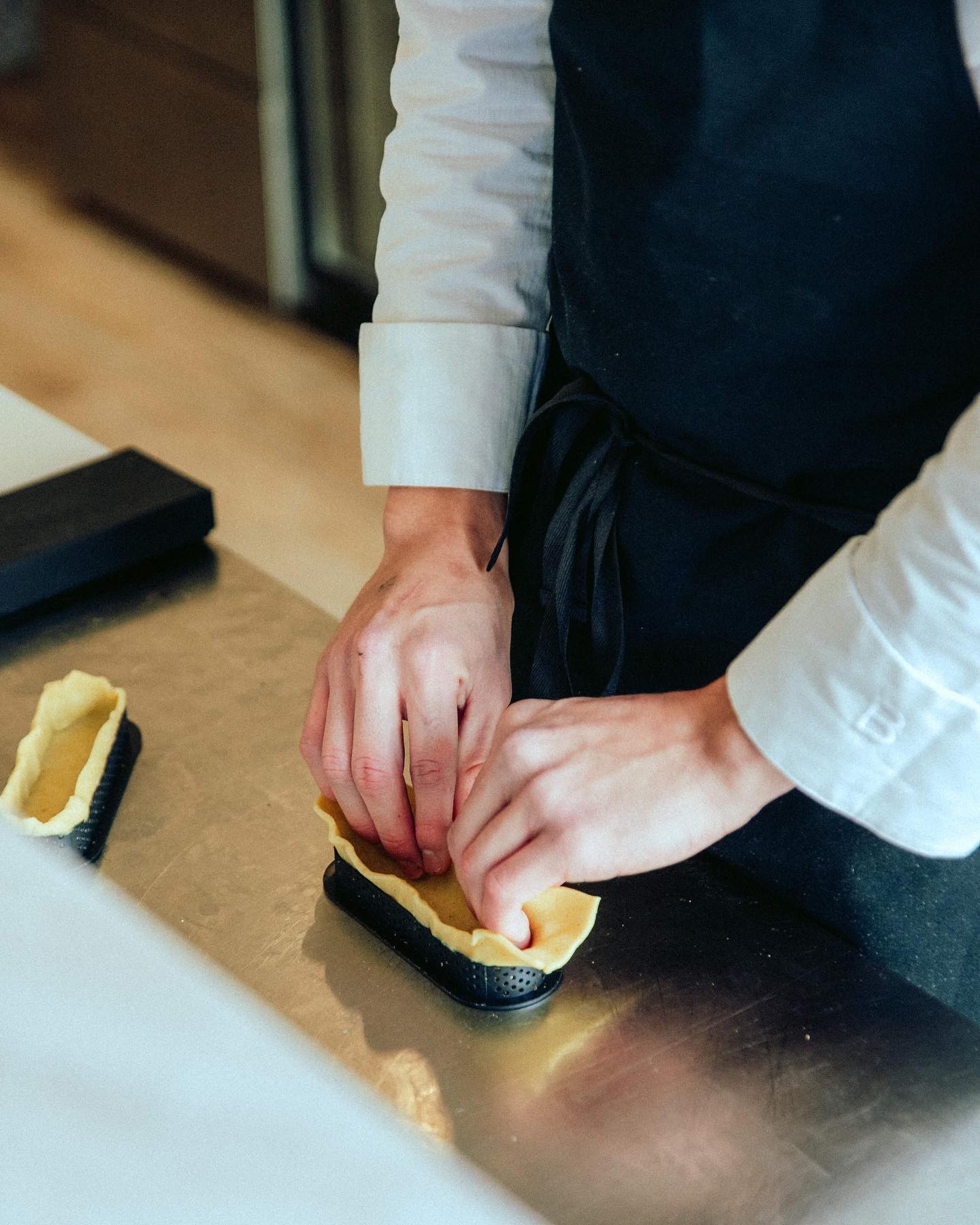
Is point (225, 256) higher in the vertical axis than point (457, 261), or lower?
lower

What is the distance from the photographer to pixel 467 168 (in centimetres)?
84

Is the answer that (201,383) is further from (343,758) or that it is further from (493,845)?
(493,845)

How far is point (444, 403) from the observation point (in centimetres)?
85

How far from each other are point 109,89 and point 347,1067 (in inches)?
121

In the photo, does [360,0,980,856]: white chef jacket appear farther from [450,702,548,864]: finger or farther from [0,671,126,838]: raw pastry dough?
[0,671,126,838]: raw pastry dough

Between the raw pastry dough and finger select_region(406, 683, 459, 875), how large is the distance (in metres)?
0.18

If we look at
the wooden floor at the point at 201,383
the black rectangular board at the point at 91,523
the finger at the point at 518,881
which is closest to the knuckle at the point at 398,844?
the finger at the point at 518,881

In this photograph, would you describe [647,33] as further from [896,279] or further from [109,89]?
[109,89]

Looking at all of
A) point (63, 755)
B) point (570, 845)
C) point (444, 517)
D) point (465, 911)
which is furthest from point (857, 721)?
point (63, 755)

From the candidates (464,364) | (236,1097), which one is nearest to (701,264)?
(464,364)

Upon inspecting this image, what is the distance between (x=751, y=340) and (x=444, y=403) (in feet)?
0.74

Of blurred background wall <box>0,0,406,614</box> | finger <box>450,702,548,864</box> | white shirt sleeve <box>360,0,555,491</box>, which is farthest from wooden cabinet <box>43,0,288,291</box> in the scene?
finger <box>450,702,548,864</box>

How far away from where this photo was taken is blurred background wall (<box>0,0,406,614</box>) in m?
2.61

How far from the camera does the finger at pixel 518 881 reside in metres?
0.62
